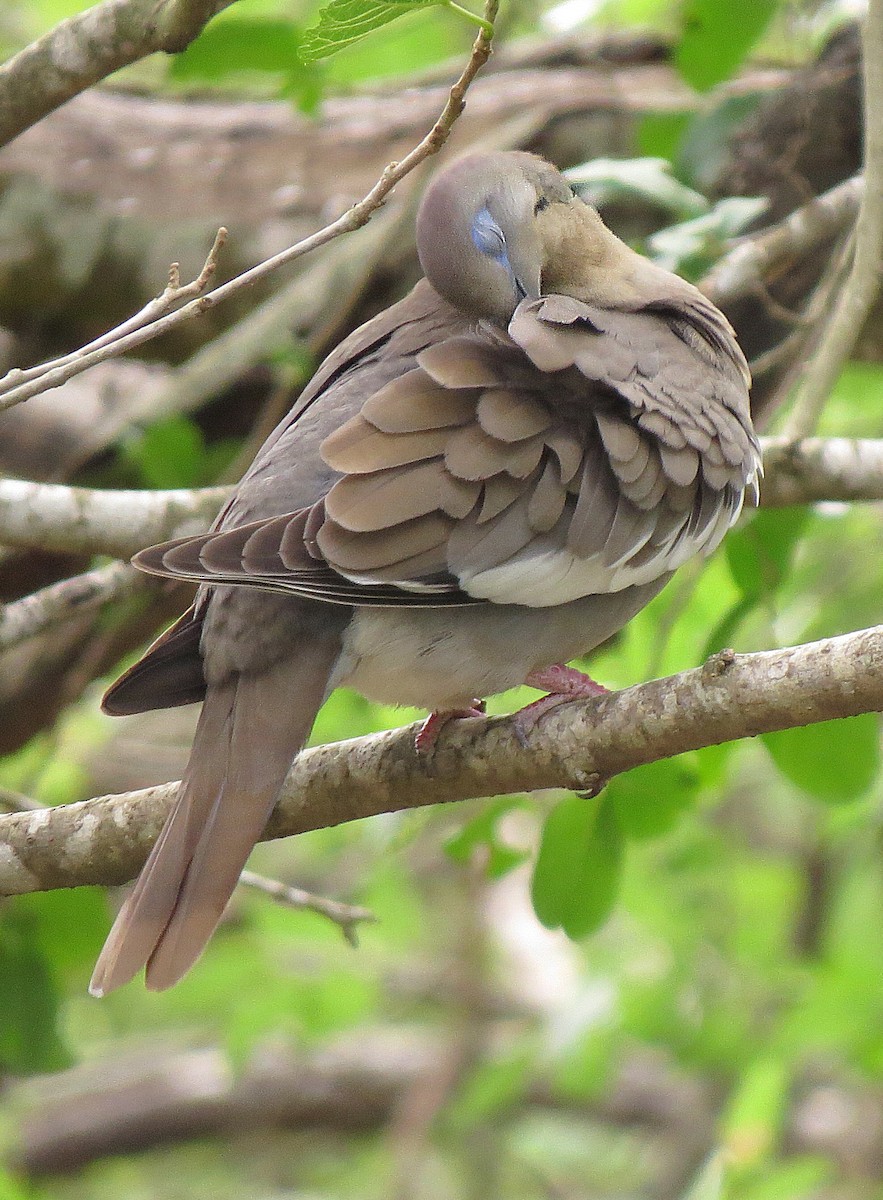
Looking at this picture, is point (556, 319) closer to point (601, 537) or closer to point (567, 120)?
point (601, 537)

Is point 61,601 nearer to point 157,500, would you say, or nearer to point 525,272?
point 157,500

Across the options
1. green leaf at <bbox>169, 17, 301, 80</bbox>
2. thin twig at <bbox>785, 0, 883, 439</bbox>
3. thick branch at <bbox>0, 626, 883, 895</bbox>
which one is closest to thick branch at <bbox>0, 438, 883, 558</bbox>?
thin twig at <bbox>785, 0, 883, 439</bbox>

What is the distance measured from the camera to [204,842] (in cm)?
222

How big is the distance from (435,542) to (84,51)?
1016mm

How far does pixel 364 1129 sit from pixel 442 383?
4228 mm

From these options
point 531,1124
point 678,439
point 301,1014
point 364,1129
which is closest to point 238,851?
point 678,439

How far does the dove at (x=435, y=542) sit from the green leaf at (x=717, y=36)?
81 cm

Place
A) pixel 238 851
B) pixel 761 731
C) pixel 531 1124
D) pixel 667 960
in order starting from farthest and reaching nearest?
pixel 531 1124
pixel 667 960
pixel 238 851
pixel 761 731

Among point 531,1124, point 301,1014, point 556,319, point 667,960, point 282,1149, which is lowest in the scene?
point 282,1149

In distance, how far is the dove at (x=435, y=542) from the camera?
2.22 m

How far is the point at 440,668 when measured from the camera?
2.48 metres

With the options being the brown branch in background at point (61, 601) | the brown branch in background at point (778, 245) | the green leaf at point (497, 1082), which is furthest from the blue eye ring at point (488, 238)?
the green leaf at point (497, 1082)

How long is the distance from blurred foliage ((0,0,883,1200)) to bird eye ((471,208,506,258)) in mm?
284

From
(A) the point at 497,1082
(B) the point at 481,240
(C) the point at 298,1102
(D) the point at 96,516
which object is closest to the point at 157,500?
(D) the point at 96,516
